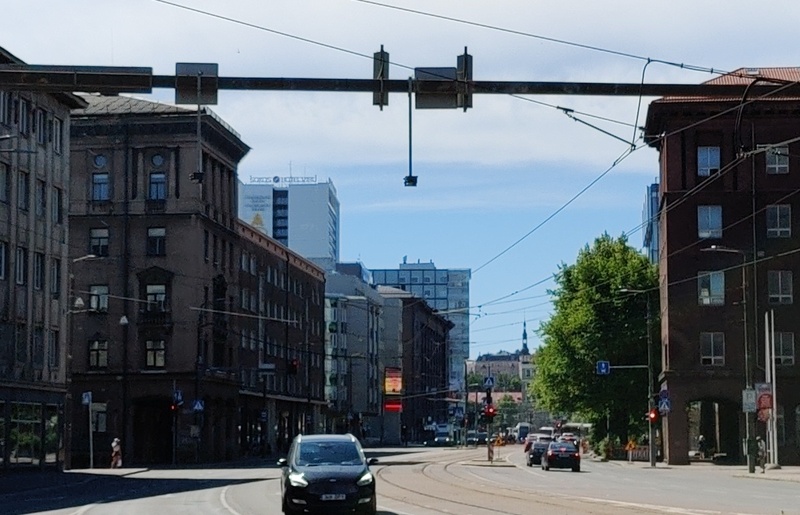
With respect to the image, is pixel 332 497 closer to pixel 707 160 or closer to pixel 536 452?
pixel 536 452

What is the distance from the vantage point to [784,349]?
71625mm

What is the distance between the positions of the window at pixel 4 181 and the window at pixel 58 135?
6.34 m

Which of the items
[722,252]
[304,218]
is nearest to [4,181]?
[722,252]

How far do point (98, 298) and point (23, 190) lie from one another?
23.9m

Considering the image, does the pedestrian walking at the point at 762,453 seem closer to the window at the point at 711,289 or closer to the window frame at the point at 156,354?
the window at the point at 711,289

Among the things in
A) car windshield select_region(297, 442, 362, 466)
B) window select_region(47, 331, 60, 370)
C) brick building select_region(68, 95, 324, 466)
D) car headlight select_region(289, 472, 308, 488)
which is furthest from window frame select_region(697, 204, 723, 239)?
car headlight select_region(289, 472, 308, 488)

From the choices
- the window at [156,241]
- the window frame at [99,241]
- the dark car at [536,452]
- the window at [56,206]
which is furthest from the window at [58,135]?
the dark car at [536,452]

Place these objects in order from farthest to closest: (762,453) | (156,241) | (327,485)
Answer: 1. (156,241)
2. (762,453)
3. (327,485)

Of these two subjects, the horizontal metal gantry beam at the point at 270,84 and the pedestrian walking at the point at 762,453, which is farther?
the pedestrian walking at the point at 762,453

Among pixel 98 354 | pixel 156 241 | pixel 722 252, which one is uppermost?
pixel 156 241

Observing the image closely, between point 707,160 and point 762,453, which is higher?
point 707,160

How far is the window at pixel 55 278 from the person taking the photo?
6134 cm

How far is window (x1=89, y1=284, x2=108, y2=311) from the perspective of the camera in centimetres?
8069

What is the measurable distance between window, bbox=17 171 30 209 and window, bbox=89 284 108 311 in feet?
75.2
